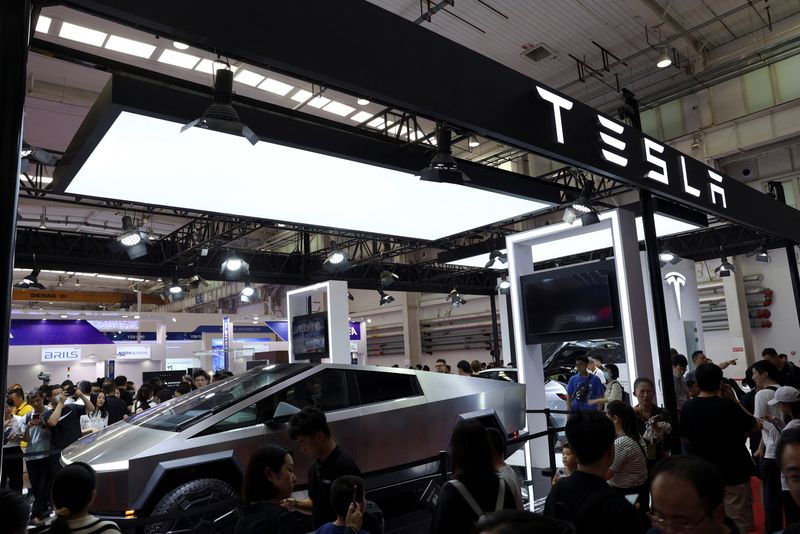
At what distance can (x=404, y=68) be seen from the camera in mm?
3555

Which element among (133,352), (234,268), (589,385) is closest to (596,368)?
(589,385)

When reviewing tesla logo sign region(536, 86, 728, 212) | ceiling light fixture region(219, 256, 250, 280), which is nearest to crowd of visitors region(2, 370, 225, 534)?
ceiling light fixture region(219, 256, 250, 280)

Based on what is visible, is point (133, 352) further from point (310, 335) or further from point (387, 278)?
point (310, 335)

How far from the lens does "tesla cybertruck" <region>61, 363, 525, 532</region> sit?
14.3 feet

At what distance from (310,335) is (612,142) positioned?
7568 millimetres

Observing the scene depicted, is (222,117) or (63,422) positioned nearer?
(222,117)

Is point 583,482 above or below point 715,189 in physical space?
below

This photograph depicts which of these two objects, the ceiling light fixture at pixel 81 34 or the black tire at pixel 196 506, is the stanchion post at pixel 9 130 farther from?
the ceiling light fixture at pixel 81 34

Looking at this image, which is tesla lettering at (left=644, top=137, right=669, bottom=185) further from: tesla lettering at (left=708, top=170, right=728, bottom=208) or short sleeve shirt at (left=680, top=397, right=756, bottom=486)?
short sleeve shirt at (left=680, top=397, right=756, bottom=486)

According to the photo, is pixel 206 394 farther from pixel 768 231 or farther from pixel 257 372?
pixel 768 231

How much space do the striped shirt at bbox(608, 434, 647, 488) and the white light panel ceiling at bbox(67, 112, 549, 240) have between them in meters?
3.48

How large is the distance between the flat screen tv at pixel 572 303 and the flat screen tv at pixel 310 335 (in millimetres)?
4323

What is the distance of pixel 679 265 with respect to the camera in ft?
37.5

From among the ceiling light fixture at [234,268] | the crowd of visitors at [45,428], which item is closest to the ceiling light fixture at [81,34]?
the ceiling light fixture at [234,268]
